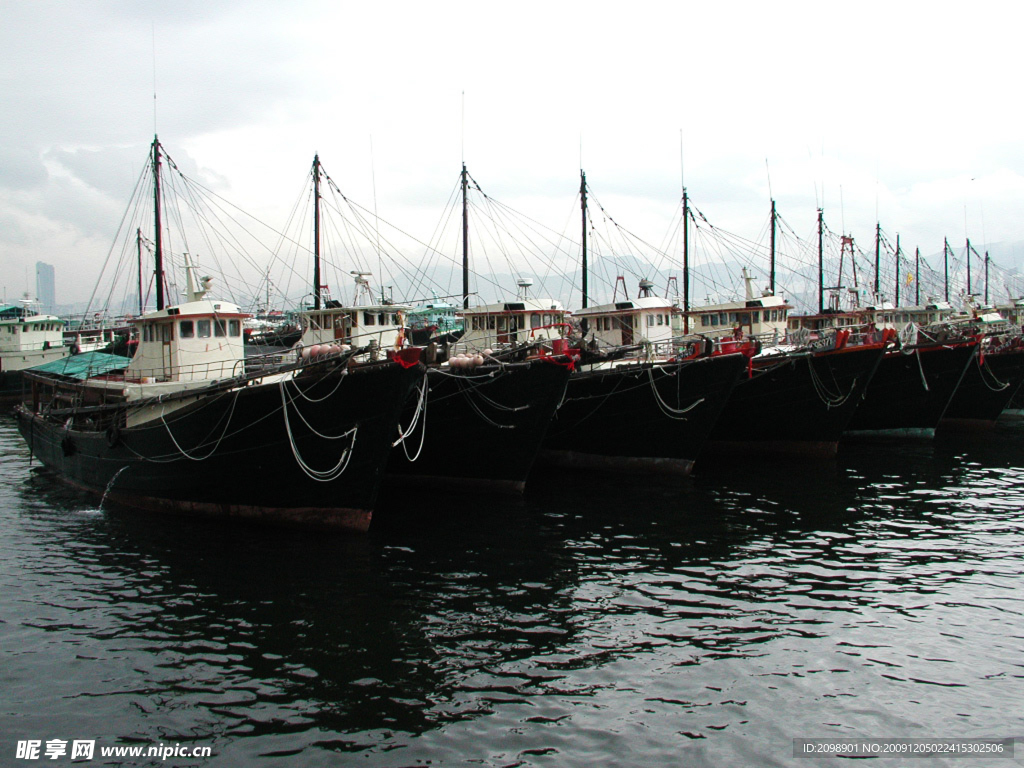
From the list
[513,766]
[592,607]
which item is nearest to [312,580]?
[592,607]

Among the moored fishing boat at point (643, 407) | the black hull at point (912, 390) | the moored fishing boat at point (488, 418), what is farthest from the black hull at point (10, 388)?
the black hull at point (912, 390)

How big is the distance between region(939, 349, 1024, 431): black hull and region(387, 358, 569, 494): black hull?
79.4 feet

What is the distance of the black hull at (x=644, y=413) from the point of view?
22.1 metres

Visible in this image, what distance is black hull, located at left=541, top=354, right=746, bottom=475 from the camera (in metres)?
22.1

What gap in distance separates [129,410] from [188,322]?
112 inches

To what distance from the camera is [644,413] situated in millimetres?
22922

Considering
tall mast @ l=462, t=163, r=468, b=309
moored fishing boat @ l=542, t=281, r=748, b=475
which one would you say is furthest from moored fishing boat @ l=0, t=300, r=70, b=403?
moored fishing boat @ l=542, t=281, r=748, b=475

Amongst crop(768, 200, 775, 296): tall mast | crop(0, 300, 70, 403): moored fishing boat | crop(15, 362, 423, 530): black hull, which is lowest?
crop(15, 362, 423, 530): black hull

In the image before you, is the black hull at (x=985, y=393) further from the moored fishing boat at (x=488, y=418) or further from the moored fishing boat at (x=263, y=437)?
the moored fishing boat at (x=263, y=437)

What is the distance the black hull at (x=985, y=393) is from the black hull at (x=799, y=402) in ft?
38.6

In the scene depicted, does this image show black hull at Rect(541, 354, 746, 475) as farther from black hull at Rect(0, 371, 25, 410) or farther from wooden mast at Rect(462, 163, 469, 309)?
black hull at Rect(0, 371, 25, 410)

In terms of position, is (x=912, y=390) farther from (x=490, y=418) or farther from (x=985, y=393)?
(x=490, y=418)

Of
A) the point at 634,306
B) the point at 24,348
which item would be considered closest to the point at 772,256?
the point at 634,306

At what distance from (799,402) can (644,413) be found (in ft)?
21.8
